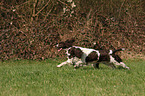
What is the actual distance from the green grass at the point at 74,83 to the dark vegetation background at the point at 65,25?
334 centimetres

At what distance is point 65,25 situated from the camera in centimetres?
979

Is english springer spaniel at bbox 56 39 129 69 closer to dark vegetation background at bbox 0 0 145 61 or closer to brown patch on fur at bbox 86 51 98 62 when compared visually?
brown patch on fur at bbox 86 51 98 62

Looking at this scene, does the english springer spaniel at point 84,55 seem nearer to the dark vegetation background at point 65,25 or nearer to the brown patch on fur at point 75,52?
the brown patch on fur at point 75,52

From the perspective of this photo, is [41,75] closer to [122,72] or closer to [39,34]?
[122,72]

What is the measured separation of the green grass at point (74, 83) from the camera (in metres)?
4.11

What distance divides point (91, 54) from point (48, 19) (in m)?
4.48

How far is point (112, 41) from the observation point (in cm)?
1000

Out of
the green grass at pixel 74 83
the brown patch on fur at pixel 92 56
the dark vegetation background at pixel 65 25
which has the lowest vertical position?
the green grass at pixel 74 83

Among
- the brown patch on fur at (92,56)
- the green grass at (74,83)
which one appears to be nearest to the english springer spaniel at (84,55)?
the brown patch on fur at (92,56)

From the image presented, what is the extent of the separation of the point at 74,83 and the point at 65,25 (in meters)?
5.31

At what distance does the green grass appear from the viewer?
4.11 meters

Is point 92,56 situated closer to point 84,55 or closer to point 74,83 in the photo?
point 84,55

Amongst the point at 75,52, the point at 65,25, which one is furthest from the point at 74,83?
the point at 65,25

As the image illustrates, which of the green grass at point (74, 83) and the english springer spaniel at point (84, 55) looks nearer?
the green grass at point (74, 83)
